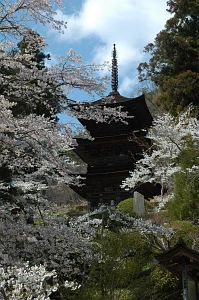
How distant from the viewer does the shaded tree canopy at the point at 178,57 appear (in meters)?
20.3

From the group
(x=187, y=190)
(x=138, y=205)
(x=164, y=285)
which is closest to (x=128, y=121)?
(x=138, y=205)

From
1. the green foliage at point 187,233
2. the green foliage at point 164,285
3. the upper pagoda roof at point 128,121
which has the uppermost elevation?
the upper pagoda roof at point 128,121

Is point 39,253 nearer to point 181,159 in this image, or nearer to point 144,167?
point 181,159

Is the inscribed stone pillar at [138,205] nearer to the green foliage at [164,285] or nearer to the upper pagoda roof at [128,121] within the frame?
the upper pagoda roof at [128,121]

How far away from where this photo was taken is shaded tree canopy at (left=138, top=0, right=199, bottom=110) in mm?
20281

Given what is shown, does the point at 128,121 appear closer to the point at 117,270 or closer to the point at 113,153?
the point at 113,153

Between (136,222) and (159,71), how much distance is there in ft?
44.8

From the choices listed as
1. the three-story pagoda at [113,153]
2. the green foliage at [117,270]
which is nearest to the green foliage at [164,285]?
the green foliage at [117,270]

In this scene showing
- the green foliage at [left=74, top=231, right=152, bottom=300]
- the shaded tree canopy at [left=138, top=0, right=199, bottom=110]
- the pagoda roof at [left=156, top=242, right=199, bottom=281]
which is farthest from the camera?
the shaded tree canopy at [left=138, top=0, right=199, bottom=110]

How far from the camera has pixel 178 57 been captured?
21375 mm

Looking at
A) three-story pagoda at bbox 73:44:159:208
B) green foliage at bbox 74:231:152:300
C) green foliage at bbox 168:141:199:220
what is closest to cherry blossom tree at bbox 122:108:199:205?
green foliage at bbox 168:141:199:220

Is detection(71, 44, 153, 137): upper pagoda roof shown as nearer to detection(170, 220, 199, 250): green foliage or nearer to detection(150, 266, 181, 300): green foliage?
detection(170, 220, 199, 250): green foliage

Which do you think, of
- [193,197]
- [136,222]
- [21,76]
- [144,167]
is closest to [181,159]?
[193,197]

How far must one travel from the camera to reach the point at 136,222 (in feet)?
34.2
